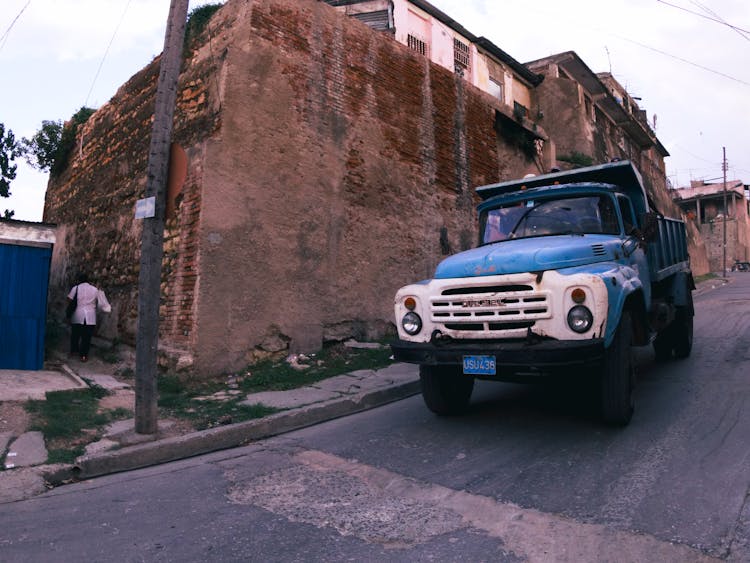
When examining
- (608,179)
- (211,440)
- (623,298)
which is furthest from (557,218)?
(211,440)

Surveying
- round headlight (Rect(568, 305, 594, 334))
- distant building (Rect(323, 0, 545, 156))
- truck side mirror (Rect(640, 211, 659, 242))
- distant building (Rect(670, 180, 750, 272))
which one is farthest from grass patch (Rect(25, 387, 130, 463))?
distant building (Rect(670, 180, 750, 272))

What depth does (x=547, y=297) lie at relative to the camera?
14.9 ft

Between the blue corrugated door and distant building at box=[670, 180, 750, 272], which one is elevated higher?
distant building at box=[670, 180, 750, 272]

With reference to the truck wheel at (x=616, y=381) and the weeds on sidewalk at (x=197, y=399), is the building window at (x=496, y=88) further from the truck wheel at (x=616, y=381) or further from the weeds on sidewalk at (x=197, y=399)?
the truck wheel at (x=616, y=381)

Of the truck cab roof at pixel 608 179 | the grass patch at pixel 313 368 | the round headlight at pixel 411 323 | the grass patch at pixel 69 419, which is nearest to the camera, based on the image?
the grass patch at pixel 69 419

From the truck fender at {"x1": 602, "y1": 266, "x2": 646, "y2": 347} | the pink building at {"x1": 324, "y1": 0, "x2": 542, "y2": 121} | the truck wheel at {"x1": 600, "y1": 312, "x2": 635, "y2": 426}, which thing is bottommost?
the truck wheel at {"x1": 600, "y1": 312, "x2": 635, "y2": 426}

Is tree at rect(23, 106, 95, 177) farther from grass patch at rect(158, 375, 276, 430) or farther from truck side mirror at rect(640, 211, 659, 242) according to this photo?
truck side mirror at rect(640, 211, 659, 242)

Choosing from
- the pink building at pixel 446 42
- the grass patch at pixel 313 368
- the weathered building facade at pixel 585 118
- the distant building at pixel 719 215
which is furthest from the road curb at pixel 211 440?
the distant building at pixel 719 215

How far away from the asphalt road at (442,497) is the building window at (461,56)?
66.2 feet

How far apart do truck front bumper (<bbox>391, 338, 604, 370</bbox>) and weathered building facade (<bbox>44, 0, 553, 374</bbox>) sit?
4.07 metres

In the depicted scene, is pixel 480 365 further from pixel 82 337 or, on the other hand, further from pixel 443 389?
pixel 82 337

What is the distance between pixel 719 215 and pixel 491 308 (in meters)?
62.1

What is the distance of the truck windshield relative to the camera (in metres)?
5.82

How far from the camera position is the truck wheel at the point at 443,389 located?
5617 mm
